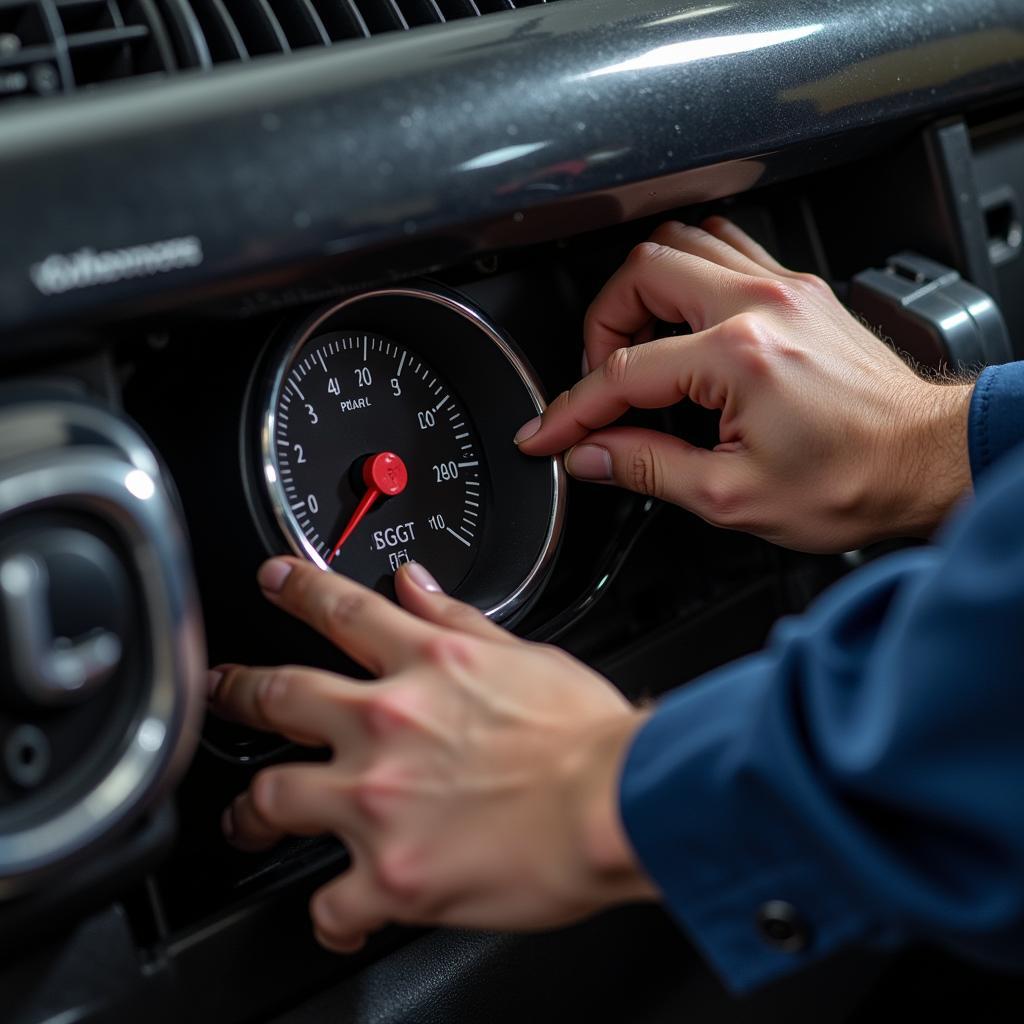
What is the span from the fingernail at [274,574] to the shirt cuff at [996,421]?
21.9 inches

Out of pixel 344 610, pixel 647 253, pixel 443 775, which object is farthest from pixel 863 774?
pixel 647 253

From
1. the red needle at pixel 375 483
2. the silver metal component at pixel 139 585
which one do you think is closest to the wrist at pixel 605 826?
the silver metal component at pixel 139 585

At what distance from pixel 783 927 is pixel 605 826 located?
101 millimetres

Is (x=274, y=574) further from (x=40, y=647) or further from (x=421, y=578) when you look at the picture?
(x=40, y=647)

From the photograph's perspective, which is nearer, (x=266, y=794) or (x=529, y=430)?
(x=266, y=794)

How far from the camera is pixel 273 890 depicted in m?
0.82

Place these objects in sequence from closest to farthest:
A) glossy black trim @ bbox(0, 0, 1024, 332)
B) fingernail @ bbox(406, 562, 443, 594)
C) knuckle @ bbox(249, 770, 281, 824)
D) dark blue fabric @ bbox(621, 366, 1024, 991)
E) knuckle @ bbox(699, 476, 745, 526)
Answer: dark blue fabric @ bbox(621, 366, 1024, 991)
glossy black trim @ bbox(0, 0, 1024, 332)
knuckle @ bbox(249, 770, 281, 824)
fingernail @ bbox(406, 562, 443, 594)
knuckle @ bbox(699, 476, 745, 526)

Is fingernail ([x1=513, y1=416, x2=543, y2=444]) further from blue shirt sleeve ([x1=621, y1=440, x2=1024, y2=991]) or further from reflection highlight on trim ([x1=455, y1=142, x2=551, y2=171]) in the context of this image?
blue shirt sleeve ([x1=621, y1=440, x2=1024, y2=991])

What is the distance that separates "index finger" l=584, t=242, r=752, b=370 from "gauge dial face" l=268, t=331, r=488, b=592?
5.8 inches

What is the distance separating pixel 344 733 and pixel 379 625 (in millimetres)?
73

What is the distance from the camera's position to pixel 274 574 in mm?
843

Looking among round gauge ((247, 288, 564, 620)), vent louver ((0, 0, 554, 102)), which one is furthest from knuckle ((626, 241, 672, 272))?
vent louver ((0, 0, 554, 102))

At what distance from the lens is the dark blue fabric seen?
1.83 feet

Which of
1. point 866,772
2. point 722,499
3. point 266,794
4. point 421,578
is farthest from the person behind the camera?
point 722,499
